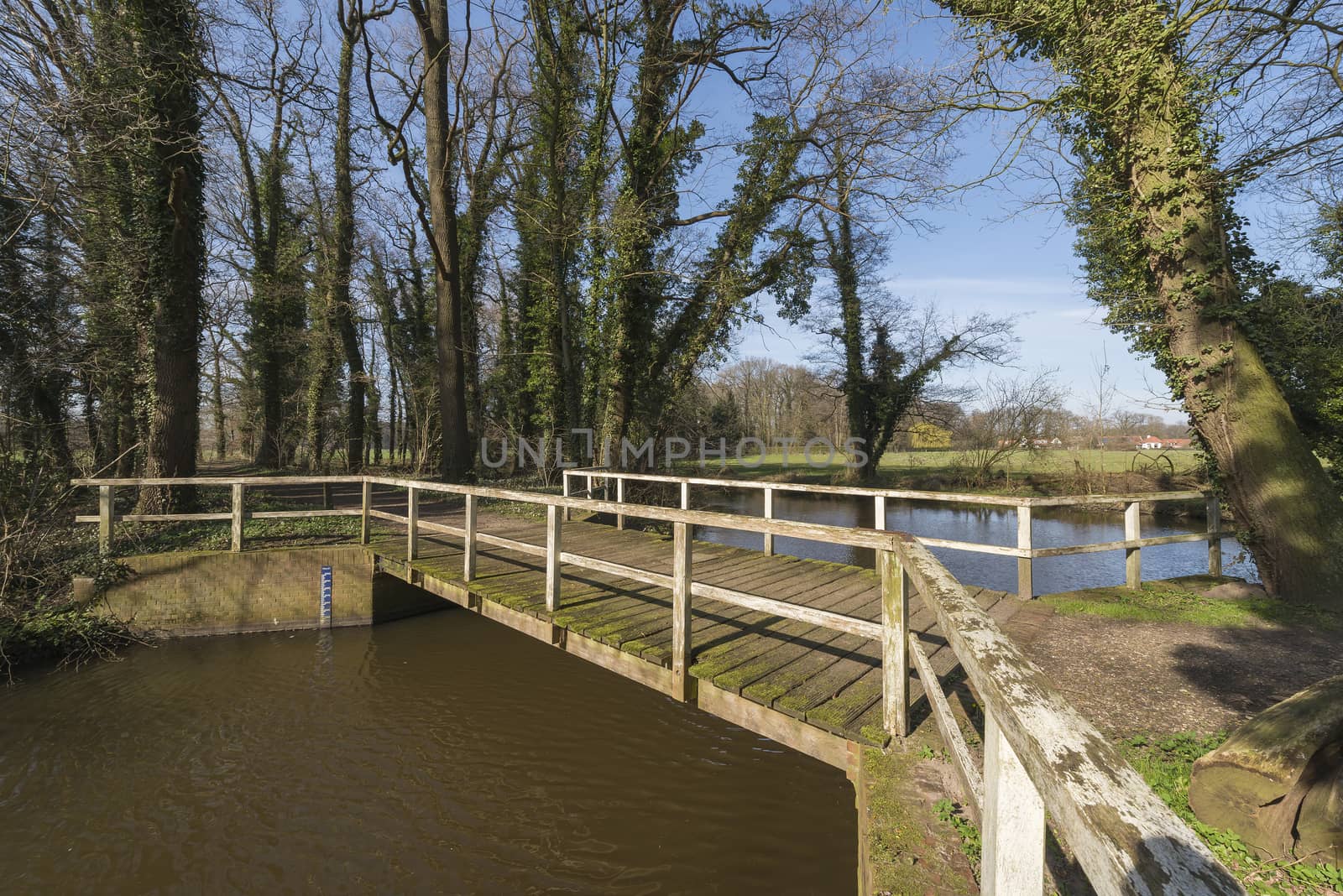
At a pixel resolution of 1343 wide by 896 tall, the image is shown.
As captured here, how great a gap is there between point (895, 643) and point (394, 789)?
4.14m

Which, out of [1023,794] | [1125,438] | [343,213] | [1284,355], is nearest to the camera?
[1023,794]

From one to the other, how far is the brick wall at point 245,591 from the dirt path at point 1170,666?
819cm

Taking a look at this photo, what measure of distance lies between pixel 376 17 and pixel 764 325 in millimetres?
10777

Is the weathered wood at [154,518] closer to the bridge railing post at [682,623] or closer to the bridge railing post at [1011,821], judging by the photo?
the bridge railing post at [682,623]

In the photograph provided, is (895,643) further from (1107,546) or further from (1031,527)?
(1031,527)

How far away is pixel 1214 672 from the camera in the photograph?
155 inches

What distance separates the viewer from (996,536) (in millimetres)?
15852

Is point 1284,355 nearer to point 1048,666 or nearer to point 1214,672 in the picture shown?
point 1214,672

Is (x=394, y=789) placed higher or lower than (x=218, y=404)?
lower

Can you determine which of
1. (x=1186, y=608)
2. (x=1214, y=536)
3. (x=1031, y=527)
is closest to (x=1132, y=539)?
(x=1186, y=608)

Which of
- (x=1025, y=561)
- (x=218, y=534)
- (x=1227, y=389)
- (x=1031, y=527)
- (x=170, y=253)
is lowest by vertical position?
(x=218, y=534)

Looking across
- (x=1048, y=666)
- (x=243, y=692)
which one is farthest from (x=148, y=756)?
(x=1048, y=666)

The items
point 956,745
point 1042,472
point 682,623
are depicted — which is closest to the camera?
point 956,745

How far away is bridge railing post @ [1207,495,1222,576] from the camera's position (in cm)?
639
